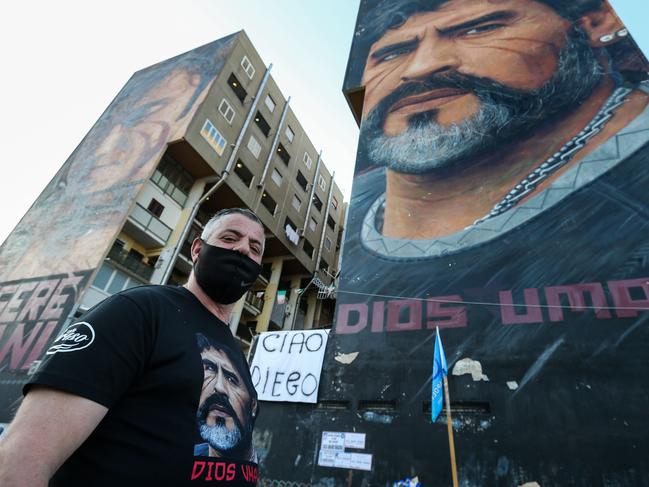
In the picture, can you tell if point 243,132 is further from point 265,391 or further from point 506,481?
point 506,481

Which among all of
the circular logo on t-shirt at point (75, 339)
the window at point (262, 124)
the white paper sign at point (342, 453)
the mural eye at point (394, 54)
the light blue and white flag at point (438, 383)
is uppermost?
the window at point (262, 124)

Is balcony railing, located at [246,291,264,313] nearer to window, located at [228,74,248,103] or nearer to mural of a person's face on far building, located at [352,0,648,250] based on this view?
window, located at [228,74,248,103]

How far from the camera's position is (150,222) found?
1870 cm

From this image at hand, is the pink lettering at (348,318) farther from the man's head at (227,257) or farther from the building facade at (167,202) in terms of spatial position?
the building facade at (167,202)

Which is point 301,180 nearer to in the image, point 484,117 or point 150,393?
point 484,117

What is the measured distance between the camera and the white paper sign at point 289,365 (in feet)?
31.3

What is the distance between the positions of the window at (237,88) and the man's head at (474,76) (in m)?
12.0

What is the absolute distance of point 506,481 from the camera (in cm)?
650

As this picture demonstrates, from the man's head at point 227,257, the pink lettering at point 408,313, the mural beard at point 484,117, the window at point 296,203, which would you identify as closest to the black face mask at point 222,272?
the man's head at point 227,257

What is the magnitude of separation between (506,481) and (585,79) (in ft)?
36.0

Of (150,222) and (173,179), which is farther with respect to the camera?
(173,179)

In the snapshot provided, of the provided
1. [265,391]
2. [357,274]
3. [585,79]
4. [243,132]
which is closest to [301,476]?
[265,391]

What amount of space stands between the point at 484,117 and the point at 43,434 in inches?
518

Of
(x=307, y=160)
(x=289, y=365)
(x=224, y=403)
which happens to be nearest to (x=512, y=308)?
(x=289, y=365)
